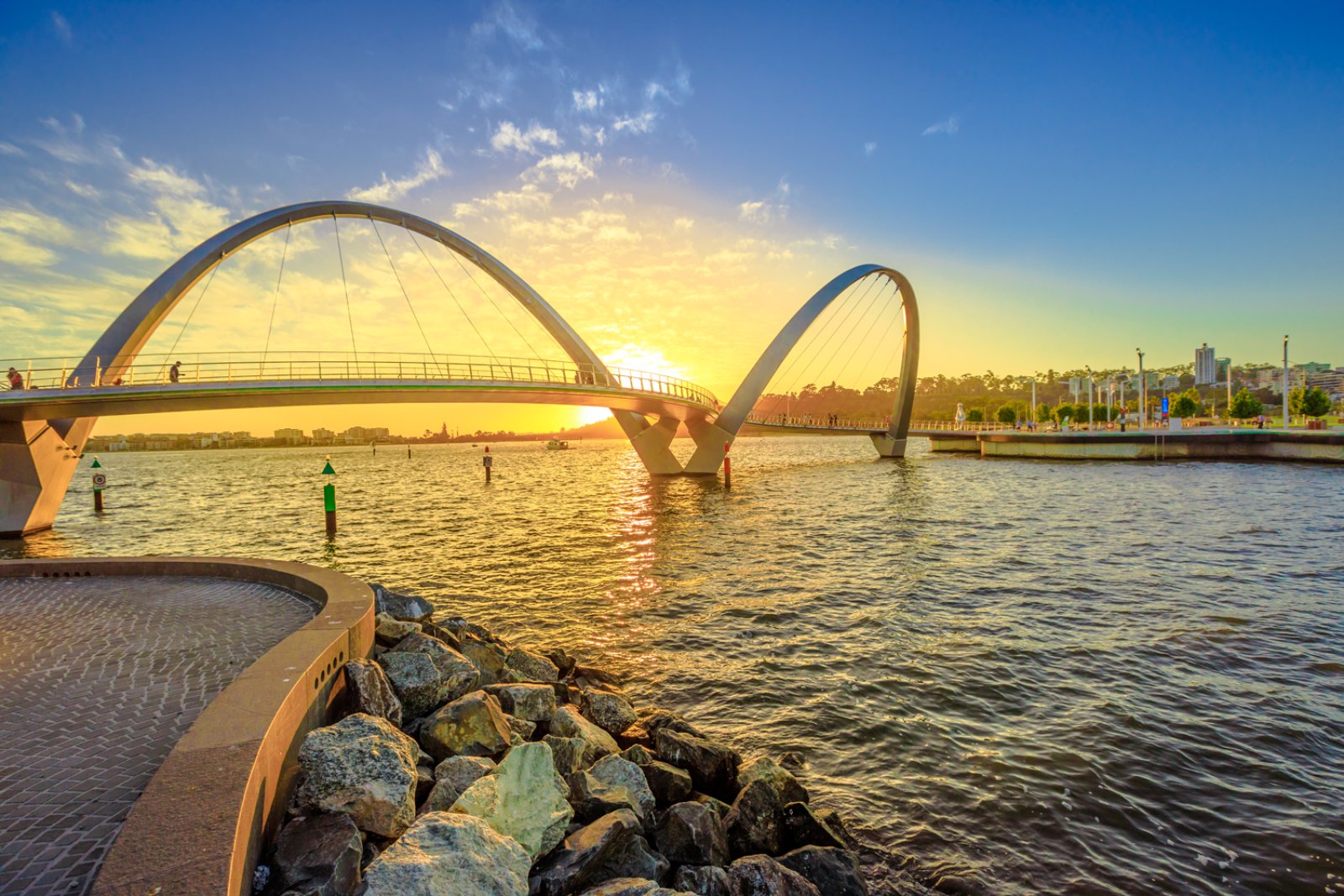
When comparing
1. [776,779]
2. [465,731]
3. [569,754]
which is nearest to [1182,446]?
[776,779]

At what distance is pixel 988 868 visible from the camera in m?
4.60

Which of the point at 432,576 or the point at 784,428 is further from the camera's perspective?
the point at 784,428

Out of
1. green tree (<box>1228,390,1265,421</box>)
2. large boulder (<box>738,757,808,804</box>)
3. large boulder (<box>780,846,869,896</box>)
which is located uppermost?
green tree (<box>1228,390,1265,421</box>)

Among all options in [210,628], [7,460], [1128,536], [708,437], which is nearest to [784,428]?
[708,437]

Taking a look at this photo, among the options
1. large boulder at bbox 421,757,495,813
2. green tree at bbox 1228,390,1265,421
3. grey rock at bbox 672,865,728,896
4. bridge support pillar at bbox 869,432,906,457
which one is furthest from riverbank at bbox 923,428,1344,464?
large boulder at bbox 421,757,495,813

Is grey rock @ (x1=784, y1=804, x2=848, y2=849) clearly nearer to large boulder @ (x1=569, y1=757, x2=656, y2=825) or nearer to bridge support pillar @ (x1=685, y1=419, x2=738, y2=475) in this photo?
large boulder @ (x1=569, y1=757, x2=656, y2=825)

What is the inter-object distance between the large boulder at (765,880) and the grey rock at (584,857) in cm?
70

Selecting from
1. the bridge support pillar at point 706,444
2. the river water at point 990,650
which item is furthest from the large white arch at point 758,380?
the river water at point 990,650

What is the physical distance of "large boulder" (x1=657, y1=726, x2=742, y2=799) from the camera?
17.6 ft

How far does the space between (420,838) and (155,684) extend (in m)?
3.43

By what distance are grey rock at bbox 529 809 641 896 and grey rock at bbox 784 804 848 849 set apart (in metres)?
1.31

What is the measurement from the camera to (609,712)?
635cm

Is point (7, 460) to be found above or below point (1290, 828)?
above

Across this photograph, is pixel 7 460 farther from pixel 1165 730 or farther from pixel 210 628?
pixel 1165 730
